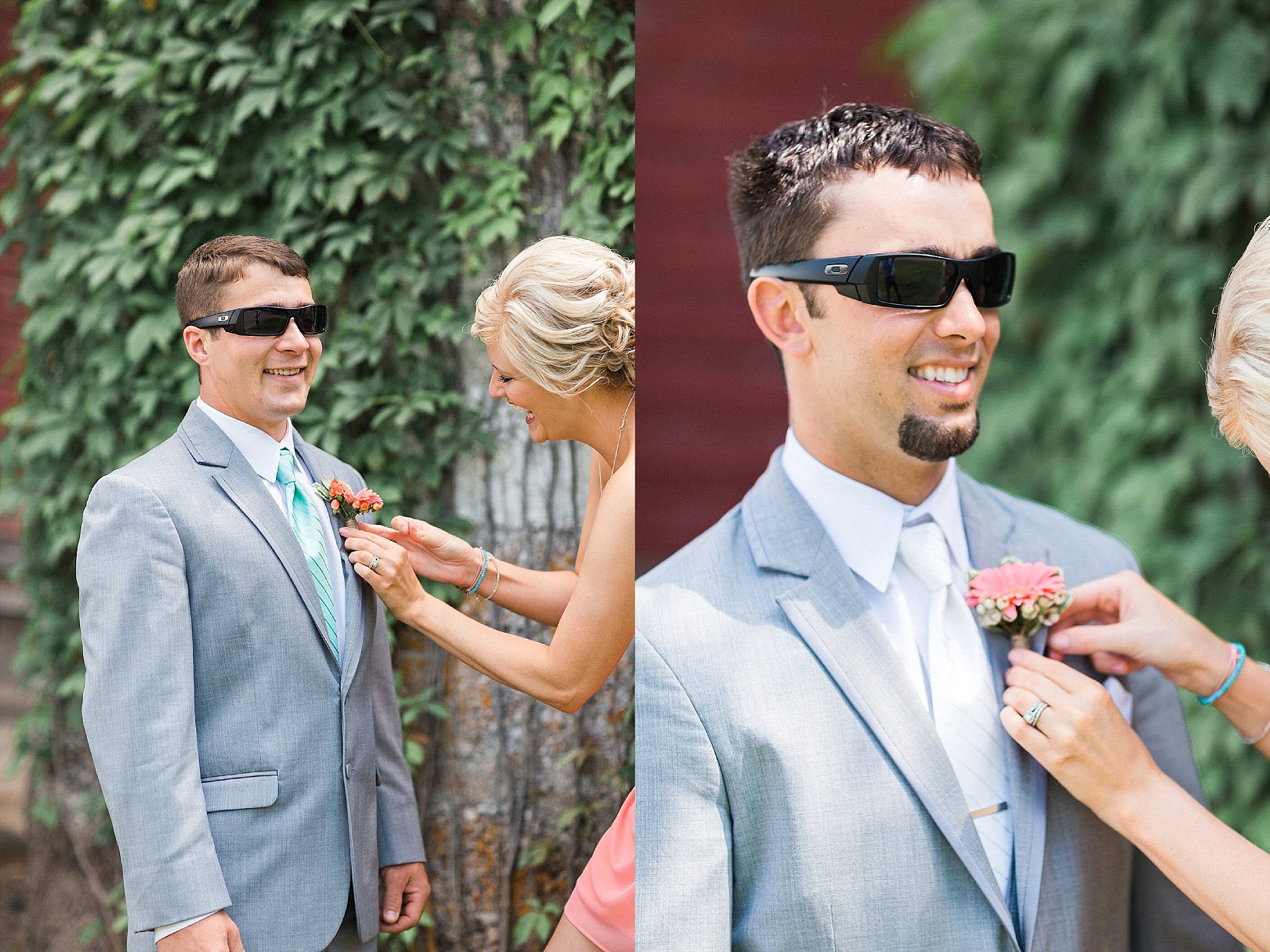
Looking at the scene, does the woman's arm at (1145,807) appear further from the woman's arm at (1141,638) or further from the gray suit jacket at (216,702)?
the gray suit jacket at (216,702)

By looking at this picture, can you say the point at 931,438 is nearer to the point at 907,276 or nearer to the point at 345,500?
the point at 907,276

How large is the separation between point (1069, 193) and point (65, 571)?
8.13 feet

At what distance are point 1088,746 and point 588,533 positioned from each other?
94 centimetres

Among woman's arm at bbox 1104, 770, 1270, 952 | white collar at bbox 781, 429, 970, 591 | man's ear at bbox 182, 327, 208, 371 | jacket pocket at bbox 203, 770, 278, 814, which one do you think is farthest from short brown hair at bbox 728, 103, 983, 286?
jacket pocket at bbox 203, 770, 278, 814

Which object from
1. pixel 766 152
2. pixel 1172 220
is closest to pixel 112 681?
pixel 766 152

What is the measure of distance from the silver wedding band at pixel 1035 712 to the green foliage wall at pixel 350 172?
111 cm

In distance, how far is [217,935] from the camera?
71.3 inches

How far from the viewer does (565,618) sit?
80.4 inches

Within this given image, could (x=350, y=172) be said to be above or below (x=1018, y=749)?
above

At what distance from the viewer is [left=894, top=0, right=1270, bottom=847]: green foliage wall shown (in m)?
2.49

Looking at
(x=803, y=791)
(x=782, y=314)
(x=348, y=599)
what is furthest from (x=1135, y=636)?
(x=348, y=599)

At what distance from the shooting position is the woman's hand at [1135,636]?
6.33ft

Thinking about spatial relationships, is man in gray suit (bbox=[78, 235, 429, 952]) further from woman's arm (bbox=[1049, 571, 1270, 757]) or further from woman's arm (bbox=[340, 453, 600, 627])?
woman's arm (bbox=[1049, 571, 1270, 757])

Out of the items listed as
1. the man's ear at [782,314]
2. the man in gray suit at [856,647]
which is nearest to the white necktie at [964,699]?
the man in gray suit at [856,647]
